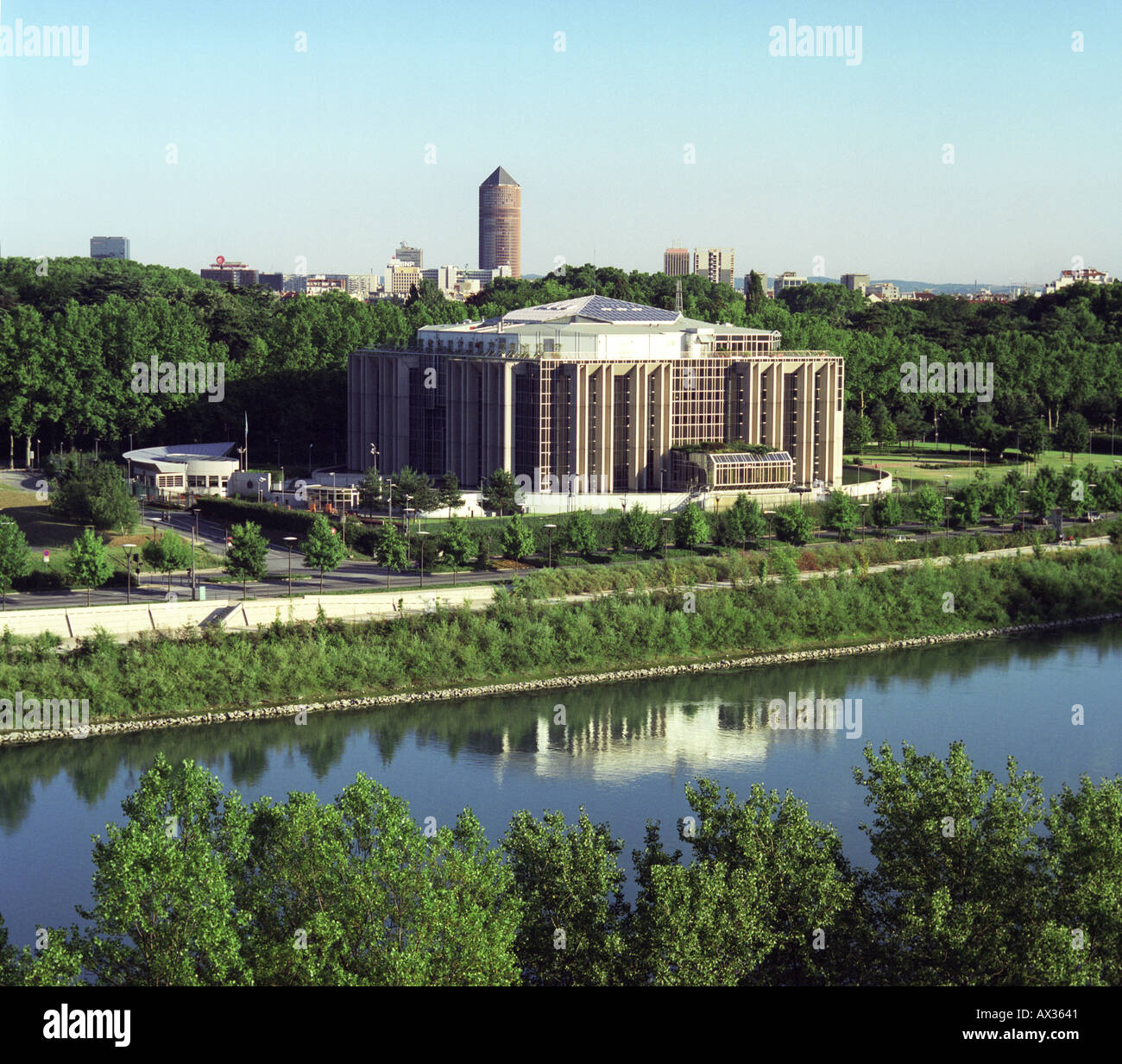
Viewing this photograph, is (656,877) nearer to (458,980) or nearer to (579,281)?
(458,980)

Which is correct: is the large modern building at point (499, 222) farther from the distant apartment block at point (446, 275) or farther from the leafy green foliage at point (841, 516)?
the leafy green foliage at point (841, 516)

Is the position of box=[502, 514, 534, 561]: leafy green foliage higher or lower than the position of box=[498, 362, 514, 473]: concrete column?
lower

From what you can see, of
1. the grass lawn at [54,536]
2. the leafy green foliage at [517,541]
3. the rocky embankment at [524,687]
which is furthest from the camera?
the leafy green foliage at [517,541]

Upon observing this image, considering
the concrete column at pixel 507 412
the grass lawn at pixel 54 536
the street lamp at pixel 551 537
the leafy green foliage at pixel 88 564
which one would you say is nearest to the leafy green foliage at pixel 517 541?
the street lamp at pixel 551 537

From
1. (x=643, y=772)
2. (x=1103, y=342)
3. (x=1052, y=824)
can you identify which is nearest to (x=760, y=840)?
(x=1052, y=824)

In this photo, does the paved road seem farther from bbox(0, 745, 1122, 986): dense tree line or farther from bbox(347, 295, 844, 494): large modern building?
bbox(0, 745, 1122, 986): dense tree line

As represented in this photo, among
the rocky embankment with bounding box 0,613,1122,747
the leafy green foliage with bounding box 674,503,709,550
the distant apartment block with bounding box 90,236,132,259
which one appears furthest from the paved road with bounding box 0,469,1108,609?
the distant apartment block with bounding box 90,236,132,259
